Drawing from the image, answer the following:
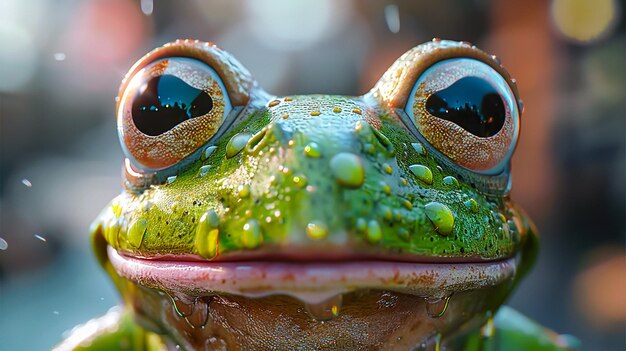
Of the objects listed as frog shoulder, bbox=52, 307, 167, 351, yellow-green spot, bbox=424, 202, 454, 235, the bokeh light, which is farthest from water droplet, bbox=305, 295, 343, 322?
the bokeh light

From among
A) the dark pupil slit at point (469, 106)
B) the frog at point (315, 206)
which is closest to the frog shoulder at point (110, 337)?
the frog at point (315, 206)

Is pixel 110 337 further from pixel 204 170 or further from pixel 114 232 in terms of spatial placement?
pixel 204 170

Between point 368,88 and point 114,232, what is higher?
point 114,232

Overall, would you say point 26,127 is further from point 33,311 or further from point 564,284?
point 564,284

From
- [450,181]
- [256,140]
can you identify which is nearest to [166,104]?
[256,140]

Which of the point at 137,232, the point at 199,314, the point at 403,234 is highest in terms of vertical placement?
the point at 403,234

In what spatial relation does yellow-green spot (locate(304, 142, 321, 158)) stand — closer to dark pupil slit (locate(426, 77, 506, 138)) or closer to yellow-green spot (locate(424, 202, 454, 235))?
yellow-green spot (locate(424, 202, 454, 235))
